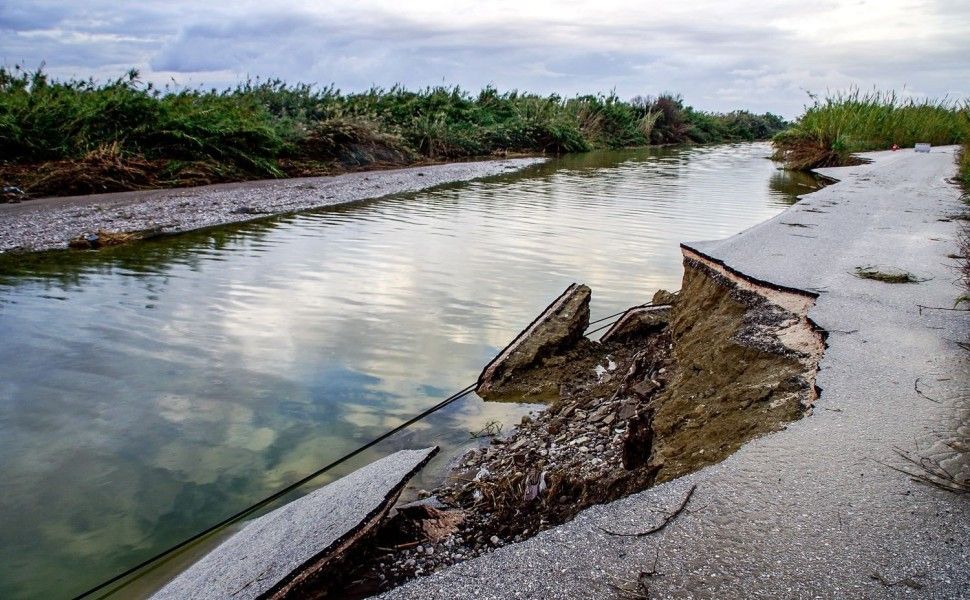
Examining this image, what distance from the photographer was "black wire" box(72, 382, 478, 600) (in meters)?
2.74

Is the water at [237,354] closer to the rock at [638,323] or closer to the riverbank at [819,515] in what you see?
the rock at [638,323]

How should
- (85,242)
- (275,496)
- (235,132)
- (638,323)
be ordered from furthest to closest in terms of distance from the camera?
(235,132), (85,242), (638,323), (275,496)

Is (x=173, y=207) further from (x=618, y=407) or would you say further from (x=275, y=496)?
(x=618, y=407)

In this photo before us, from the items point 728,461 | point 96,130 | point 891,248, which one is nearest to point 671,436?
point 728,461

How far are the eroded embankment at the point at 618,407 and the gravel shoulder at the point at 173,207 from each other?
21.1ft

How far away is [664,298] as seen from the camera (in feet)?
18.9

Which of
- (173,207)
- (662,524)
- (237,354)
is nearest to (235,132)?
(173,207)

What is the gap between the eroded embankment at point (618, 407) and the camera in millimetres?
2635

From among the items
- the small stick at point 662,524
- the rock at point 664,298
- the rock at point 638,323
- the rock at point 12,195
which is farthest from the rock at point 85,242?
the small stick at point 662,524

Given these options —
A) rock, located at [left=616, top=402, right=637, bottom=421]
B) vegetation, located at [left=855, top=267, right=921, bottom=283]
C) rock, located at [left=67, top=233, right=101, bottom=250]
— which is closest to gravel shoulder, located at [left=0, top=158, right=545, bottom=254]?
rock, located at [left=67, top=233, right=101, bottom=250]

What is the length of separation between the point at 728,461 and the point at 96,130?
1340 centimetres

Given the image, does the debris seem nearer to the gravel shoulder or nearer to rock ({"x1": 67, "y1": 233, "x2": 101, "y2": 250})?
rock ({"x1": 67, "y1": 233, "x2": 101, "y2": 250})

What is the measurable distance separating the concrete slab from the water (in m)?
0.37

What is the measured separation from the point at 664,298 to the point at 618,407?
204 cm
